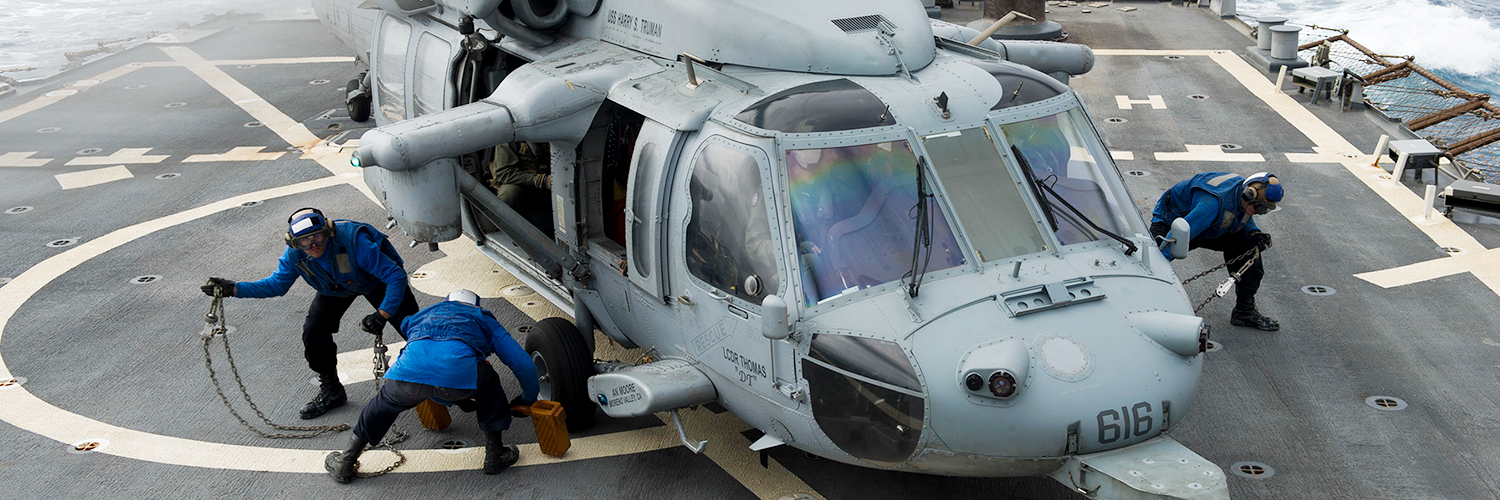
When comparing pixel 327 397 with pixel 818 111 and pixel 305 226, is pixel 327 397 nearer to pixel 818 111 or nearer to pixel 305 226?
pixel 305 226

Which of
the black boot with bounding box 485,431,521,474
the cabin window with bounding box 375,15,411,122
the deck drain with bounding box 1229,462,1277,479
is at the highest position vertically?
the cabin window with bounding box 375,15,411,122

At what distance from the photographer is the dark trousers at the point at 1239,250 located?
8.30 meters

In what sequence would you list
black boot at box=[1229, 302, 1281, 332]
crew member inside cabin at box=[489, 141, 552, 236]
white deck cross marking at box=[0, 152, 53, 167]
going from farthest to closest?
white deck cross marking at box=[0, 152, 53, 167] < black boot at box=[1229, 302, 1281, 332] < crew member inside cabin at box=[489, 141, 552, 236]

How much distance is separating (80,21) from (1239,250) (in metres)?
34.1

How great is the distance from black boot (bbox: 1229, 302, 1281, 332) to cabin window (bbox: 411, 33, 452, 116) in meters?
6.44

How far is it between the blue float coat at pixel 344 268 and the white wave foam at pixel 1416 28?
2679cm

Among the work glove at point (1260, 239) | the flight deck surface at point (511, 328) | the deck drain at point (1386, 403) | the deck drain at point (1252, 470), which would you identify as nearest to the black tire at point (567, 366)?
the flight deck surface at point (511, 328)

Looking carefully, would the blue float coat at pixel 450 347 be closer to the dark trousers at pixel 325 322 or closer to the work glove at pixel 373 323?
the work glove at pixel 373 323

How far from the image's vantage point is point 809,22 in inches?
258

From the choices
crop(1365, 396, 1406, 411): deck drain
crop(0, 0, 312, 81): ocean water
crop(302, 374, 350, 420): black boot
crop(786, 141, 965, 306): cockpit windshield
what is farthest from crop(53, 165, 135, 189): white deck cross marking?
crop(1365, 396, 1406, 411): deck drain

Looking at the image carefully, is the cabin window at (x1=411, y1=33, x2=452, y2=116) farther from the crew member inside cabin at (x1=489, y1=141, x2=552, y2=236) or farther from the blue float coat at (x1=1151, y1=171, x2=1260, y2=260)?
the blue float coat at (x1=1151, y1=171, x2=1260, y2=260)

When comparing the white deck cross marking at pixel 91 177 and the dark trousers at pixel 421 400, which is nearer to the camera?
the dark trousers at pixel 421 400

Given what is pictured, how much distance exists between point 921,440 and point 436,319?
2.93m

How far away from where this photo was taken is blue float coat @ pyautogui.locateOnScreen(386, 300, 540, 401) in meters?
6.25
